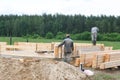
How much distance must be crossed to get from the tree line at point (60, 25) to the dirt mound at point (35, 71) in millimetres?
94101

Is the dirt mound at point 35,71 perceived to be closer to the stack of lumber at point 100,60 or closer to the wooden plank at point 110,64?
the wooden plank at point 110,64

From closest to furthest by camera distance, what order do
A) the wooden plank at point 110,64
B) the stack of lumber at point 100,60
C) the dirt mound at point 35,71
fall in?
the dirt mound at point 35,71, the wooden plank at point 110,64, the stack of lumber at point 100,60

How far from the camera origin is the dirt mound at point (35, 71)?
11.6m

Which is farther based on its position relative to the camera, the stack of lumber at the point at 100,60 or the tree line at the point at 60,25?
the tree line at the point at 60,25

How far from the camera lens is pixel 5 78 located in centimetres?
1162

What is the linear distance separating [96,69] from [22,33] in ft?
312

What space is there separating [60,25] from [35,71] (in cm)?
10347

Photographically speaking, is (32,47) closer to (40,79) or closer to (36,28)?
(40,79)

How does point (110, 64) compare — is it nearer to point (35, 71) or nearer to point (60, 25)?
point (35, 71)

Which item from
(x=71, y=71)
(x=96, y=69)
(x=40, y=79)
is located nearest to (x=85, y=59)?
(x=96, y=69)

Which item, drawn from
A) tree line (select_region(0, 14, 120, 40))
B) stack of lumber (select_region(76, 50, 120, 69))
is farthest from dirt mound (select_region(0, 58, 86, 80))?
tree line (select_region(0, 14, 120, 40))

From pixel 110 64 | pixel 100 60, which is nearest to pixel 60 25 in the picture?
pixel 100 60

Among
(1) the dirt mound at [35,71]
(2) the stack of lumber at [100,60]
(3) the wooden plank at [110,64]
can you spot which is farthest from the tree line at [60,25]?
(1) the dirt mound at [35,71]

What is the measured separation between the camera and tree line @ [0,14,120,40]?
10806cm
